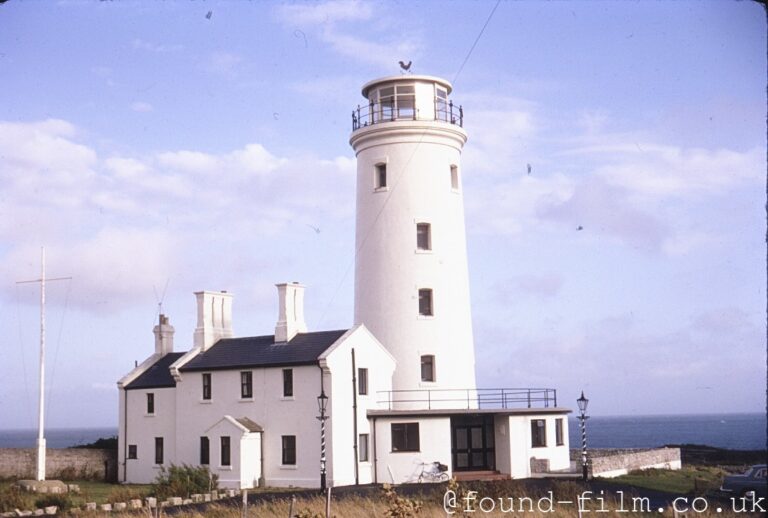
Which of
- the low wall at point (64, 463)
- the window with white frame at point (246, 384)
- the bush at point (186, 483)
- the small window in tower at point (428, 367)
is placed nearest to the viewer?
the bush at point (186, 483)

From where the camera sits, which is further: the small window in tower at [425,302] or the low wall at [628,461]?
→ the small window in tower at [425,302]

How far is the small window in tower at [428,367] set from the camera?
109 feet

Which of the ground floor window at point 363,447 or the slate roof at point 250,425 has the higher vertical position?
the slate roof at point 250,425

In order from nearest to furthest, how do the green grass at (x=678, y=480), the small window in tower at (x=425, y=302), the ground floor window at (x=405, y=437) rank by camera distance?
the green grass at (x=678, y=480)
the ground floor window at (x=405, y=437)
the small window in tower at (x=425, y=302)

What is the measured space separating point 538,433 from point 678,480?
15.4 ft

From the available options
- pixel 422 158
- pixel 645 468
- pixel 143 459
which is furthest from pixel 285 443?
pixel 645 468

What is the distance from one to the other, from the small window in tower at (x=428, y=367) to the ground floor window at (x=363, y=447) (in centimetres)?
303

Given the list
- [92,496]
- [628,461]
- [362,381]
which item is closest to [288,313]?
[362,381]

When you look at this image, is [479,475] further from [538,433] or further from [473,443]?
[538,433]

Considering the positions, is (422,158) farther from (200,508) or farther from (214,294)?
(200,508)

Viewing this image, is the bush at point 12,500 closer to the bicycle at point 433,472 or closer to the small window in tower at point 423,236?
the bicycle at point 433,472

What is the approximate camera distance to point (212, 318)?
35.4 meters

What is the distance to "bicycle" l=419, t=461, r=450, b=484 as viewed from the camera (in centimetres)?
3071

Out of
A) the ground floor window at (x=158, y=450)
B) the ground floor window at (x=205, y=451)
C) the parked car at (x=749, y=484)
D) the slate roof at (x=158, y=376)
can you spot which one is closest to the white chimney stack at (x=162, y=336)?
the slate roof at (x=158, y=376)
